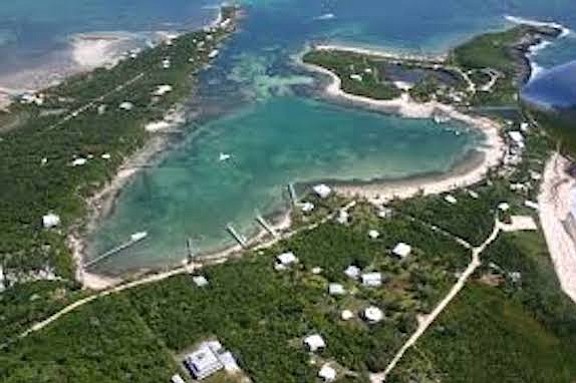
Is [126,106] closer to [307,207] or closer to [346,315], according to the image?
[307,207]

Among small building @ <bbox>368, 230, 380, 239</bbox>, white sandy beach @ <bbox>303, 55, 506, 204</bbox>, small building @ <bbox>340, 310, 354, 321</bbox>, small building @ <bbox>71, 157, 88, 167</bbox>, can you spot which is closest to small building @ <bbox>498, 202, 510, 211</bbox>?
white sandy beach @ <bbox>303, 55, 506, 204</bbox>

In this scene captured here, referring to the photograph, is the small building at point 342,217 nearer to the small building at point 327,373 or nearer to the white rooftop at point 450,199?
the white rooftop at point 450,199

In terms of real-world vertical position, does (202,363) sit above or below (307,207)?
above

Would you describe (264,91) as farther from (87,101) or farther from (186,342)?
(186,342)

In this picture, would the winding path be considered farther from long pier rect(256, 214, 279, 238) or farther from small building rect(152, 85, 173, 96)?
small building rect(152, 85, 173, 96)

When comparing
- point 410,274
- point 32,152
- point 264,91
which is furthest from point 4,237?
point 264,91

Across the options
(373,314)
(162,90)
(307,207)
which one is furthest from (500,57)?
(373,314)
